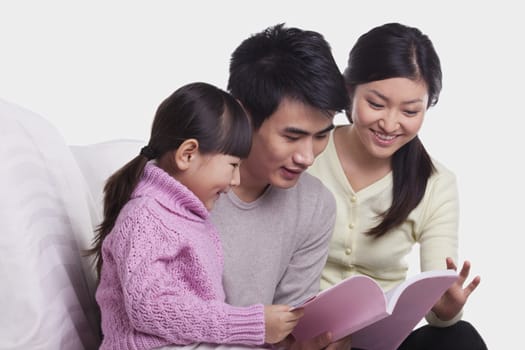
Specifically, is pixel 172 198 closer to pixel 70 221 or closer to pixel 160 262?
pixel 160 262

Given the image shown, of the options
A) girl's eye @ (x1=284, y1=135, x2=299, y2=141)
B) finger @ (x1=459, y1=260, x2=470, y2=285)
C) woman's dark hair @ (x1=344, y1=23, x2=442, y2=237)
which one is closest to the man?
girl's eye @ (x1=284, y1=135, x2=299, y2=141)

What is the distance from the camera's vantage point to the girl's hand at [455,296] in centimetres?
189

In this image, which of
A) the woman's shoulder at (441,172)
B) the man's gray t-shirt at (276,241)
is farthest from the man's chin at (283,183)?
the woman's shoulder at (441,172)

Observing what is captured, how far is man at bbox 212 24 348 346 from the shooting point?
69.5 inches

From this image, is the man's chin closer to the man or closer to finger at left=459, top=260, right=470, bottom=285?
the man

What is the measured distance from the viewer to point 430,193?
2141 millimetres

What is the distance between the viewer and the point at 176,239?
62.1 inches

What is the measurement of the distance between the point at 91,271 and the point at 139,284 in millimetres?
427

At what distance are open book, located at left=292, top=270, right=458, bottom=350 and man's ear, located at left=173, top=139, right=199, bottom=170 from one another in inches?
14.2

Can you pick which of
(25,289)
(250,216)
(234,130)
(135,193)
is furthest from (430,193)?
(25,289)

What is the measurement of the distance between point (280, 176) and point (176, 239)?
33cm

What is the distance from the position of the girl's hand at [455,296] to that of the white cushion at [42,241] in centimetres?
81

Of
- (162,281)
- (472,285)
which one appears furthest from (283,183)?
(472,285)

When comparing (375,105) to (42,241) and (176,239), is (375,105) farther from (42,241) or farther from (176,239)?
(42,241)
